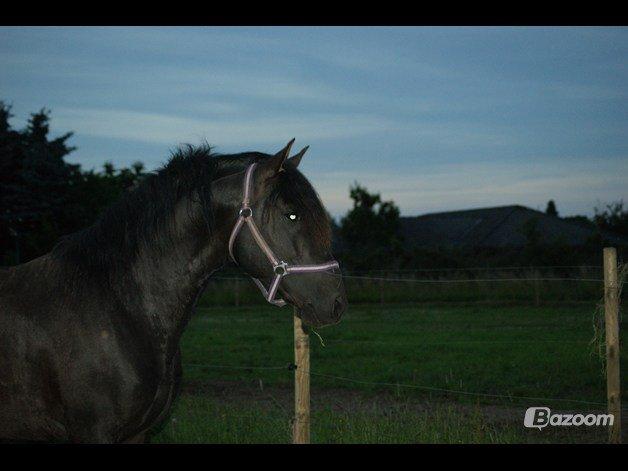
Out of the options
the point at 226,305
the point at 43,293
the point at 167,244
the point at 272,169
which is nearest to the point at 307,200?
the point at 272,169

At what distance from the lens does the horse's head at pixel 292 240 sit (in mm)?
3033

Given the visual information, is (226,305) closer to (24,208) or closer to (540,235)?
(24,208)

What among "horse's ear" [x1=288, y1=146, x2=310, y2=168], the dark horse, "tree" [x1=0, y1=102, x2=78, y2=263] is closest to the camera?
the dark horse

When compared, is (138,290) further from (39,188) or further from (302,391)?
(39,188)

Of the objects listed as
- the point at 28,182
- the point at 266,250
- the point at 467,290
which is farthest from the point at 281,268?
the point at 28,182

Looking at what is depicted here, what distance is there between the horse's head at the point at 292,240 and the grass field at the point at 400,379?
2920 mm

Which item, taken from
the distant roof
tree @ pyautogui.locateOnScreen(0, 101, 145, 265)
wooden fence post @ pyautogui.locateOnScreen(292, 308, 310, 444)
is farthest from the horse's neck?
the distant roof

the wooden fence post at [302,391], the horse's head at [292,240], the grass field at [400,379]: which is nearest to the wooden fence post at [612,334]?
the grass field at [400,379]

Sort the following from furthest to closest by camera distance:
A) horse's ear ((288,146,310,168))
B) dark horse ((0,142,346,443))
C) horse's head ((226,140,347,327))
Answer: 1. horse's ear ((288,146,310,168))
2. horse's head ((226,140,347,327))
3. dark horse ((0,142,346,443))

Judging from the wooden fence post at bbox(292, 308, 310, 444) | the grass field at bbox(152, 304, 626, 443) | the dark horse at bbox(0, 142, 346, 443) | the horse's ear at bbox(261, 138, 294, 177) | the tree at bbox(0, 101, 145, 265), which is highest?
the tree at bbox(0, 101, 145, 265)

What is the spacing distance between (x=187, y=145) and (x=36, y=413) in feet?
5.14

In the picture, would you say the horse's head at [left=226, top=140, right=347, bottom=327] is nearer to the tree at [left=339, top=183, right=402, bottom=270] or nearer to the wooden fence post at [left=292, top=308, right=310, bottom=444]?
the wooden fence post at [left=292, top=308, right=310, bottom=444]

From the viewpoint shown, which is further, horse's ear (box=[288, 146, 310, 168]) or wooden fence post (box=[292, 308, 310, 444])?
wooden fence post (box=[292, 308, 310, 444])

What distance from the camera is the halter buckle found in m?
3.06
